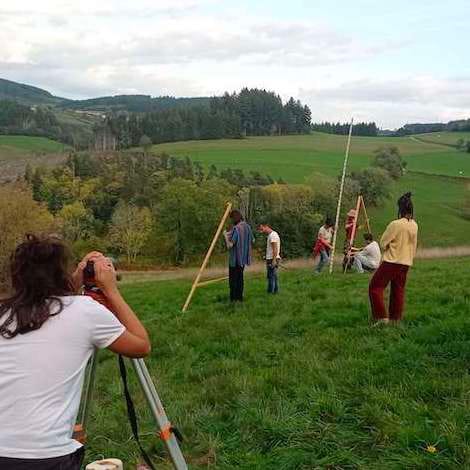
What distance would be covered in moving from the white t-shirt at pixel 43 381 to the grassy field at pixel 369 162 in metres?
56.3

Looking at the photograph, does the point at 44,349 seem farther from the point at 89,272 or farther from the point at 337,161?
the point at 337,161

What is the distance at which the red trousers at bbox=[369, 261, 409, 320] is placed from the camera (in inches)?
340

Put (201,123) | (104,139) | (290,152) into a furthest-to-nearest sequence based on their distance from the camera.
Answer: (201,123) → (104,139) → (290,152)

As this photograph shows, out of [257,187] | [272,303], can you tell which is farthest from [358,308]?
[257,187]

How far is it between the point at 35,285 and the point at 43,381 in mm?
444

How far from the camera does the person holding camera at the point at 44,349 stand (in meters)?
2.75

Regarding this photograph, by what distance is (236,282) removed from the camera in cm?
1221

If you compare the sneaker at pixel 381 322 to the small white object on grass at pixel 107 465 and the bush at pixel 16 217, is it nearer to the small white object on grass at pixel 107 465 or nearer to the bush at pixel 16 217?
the small white object on grass at pixel 107 465

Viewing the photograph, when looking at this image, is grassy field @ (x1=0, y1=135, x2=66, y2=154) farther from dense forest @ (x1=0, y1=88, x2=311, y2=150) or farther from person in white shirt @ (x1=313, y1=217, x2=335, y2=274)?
person in white shirt @ (x1=313, y1=217, x2=335, y2=274)

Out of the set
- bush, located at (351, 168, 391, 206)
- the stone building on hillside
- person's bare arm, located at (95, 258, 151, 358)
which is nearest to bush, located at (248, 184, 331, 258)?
bush, located at (351, 168, 391, 206)

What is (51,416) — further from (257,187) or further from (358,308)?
(257,187)

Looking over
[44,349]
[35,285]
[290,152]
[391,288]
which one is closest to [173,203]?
[290,152]

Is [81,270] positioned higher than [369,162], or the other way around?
[81,270]

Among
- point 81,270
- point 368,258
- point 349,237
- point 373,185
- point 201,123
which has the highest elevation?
point 201,123
